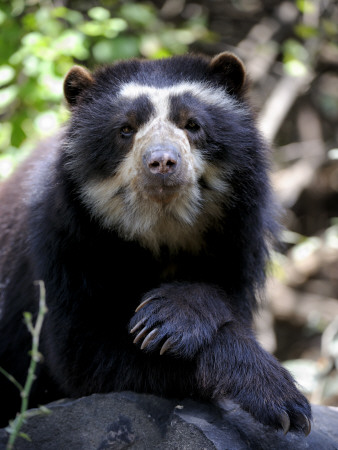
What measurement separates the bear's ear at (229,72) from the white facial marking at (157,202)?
12.2 inches

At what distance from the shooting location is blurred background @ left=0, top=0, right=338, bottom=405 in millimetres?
7199

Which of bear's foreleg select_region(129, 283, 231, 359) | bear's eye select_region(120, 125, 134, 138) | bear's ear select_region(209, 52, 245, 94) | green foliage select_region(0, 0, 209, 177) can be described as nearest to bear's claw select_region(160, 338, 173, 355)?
bear's foreleg select_region(129, 283, 231, 359)

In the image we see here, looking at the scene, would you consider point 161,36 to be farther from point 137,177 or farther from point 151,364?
point 151,364

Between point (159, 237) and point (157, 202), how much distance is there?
14.4 inches

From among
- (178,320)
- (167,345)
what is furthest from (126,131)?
→ (167,345)

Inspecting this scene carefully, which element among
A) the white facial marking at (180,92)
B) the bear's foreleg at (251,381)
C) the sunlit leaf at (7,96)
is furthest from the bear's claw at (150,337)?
the sunlit leaf at (7,96)

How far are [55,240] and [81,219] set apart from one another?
0.21m

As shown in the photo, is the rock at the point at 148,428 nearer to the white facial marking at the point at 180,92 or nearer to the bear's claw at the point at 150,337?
the bear's claw at the point at 150,337

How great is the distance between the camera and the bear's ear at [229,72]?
4.83 metres

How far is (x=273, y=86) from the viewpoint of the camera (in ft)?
32.4

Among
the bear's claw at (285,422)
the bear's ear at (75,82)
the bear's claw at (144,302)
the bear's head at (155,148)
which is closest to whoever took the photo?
the bear's claw at (285,422)

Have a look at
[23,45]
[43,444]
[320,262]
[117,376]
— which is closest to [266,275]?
[117,376]

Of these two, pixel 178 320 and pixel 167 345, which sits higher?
pixel 178 320

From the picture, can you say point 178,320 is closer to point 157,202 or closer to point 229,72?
point 157,202
